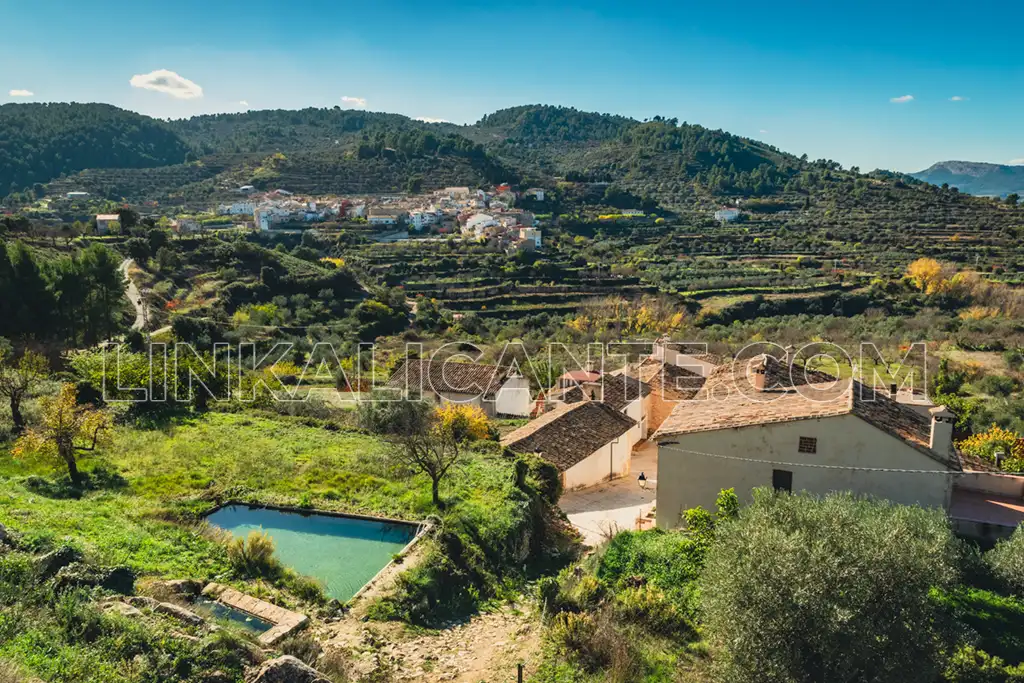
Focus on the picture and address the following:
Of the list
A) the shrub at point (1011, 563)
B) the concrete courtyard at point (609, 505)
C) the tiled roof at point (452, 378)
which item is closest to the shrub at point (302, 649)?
the concrete courtyard at point (609, 505)

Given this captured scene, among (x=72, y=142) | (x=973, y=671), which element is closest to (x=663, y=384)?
(x=973, y=671)

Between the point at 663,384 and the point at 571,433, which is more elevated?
the point at 663,384

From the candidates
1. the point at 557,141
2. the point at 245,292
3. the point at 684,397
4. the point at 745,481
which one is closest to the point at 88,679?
the point at 745,481

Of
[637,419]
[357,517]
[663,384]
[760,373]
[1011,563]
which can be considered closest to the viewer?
[1011,563]

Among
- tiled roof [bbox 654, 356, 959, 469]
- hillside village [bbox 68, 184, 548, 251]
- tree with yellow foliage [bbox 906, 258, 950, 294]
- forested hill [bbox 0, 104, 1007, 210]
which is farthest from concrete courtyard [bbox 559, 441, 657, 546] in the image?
forested hill [bbox 0, 104, 1007, 210]

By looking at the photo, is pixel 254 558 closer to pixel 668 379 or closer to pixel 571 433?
pixel 571 433

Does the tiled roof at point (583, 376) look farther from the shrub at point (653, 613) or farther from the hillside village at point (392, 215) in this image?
the hillside village at point (392, 215)

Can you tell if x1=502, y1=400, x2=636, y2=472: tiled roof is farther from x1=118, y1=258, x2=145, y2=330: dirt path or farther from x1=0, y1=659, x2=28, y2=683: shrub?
x1=118, y1=258, x2=145, y2=330: dirt path
